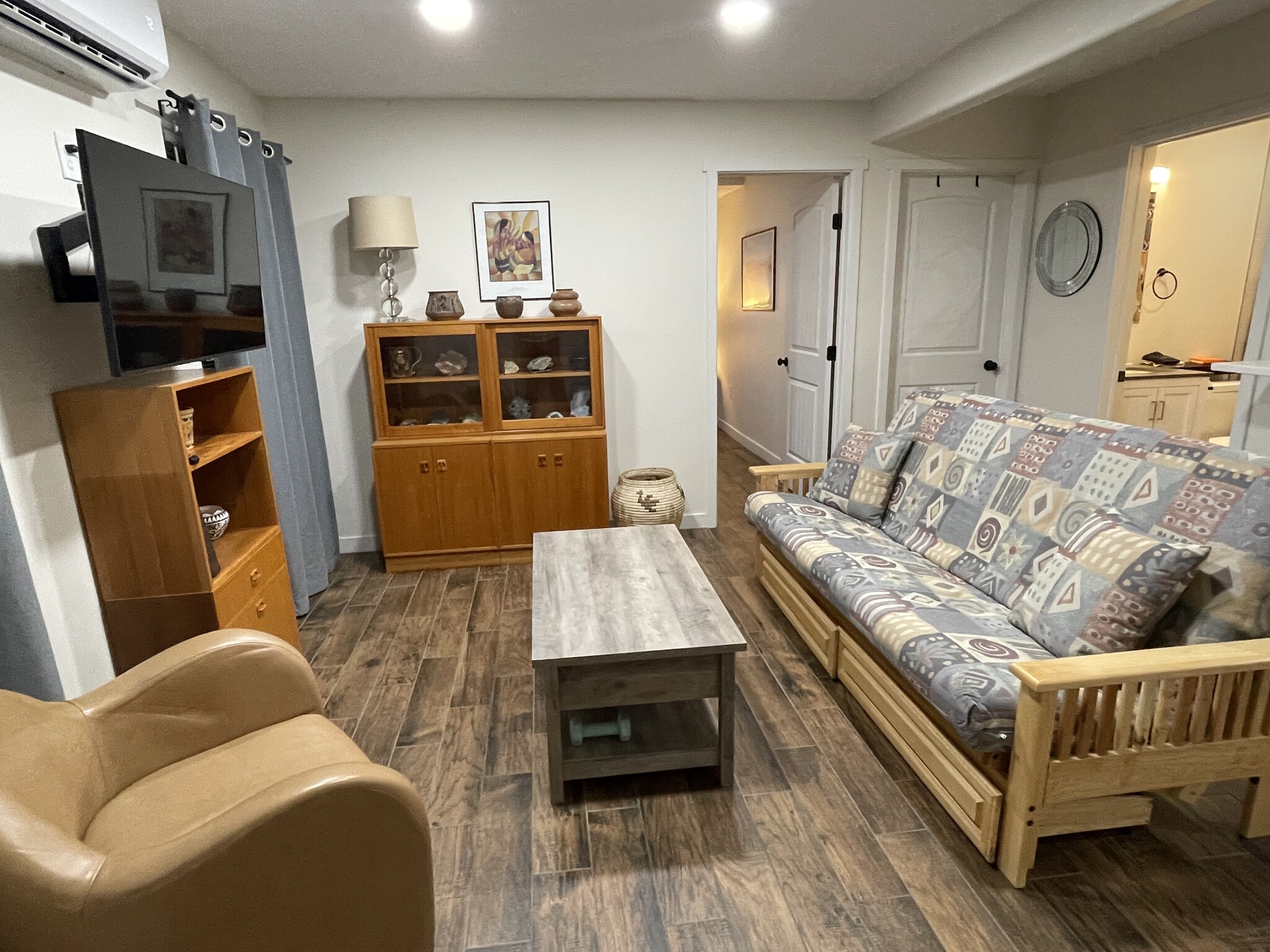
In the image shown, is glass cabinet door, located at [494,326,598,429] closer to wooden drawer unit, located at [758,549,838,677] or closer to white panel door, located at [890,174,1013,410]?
wooden drawer unit, located at [758,549,838,677]

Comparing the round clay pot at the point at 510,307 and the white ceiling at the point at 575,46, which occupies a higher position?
the white ceiling at the point at 575,46

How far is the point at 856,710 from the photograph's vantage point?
7.57ft

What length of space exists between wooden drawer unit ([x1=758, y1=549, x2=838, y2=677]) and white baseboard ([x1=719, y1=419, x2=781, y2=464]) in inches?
89.2

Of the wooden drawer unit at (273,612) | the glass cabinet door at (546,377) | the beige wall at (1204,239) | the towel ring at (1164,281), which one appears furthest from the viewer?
the towel ring at (1164,281)

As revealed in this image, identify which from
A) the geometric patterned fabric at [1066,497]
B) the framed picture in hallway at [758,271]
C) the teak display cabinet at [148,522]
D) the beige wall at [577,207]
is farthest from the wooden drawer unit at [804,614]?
the framed picture in hallway at [758,271]

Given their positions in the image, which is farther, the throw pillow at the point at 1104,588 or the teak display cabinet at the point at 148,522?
the teak display cabinet at the point at 148,522

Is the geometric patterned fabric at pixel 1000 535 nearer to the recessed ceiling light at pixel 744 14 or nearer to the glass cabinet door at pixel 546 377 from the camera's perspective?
the glass cabinet door at pixel 546 377

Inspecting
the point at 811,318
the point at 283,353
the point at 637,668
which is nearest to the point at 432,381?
the point at 283,353

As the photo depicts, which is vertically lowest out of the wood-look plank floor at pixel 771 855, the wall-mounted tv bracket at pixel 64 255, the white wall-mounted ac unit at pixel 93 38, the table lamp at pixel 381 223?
the wood-look plank floor at pixel 771 855

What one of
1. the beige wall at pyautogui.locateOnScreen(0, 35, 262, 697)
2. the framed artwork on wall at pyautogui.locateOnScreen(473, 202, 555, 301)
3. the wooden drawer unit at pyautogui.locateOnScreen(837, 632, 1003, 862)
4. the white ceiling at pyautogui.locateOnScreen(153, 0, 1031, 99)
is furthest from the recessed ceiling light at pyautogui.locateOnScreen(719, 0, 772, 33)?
the wooden drawer unit at pyautogui.locateOnScreen(837, 632, 1003, 862)

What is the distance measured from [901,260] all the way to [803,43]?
1.57 m

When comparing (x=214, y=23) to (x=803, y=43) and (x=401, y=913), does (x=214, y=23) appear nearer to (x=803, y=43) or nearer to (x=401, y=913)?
(x=803, y=43)

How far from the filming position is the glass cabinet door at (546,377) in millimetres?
3623

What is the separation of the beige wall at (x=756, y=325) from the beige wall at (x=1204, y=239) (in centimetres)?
230
